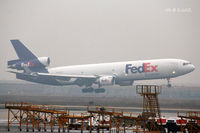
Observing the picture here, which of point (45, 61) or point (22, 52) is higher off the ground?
point (22, 52)

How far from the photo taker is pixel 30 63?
333 ft

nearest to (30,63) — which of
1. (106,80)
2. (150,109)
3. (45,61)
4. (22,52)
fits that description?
(45,61)

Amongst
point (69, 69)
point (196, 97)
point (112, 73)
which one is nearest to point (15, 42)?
point (69, 69)

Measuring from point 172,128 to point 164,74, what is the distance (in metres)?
50.1

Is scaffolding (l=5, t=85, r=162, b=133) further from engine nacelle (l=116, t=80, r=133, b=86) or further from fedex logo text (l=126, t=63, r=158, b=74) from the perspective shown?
engine nacelle (l=116, t=80, r=133, b=86)

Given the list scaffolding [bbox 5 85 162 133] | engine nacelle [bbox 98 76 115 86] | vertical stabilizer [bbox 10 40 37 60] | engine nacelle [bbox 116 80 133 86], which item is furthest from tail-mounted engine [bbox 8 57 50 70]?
scaffolding [bbox 5 85 162 133]

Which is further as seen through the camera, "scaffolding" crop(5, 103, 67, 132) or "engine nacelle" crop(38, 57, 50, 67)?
"engine nacelle" crop(38, 57, 50, 67)

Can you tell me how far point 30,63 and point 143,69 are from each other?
31131mm

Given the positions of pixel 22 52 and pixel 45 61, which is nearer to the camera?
pixel 45 61

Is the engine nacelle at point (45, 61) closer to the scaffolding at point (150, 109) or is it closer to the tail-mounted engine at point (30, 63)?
the tail-mounted engine at point (30, 63)

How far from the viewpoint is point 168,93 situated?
96500mm

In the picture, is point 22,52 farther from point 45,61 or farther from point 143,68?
point 143,68

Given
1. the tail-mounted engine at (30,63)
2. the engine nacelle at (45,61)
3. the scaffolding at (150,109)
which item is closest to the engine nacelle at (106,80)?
the engine nacelle at (45,61)

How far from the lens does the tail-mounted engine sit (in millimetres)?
99500
